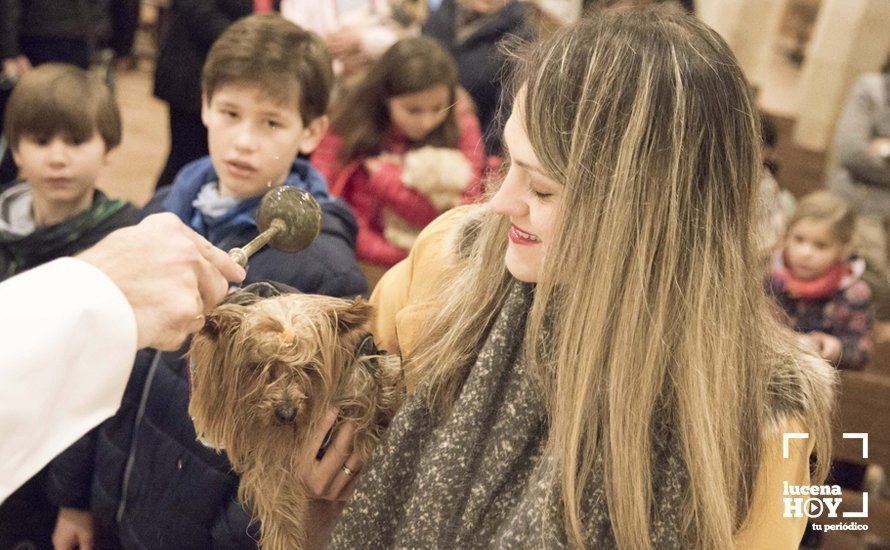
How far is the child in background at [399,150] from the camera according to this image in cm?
300

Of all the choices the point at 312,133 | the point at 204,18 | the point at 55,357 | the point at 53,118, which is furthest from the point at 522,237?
the point at 204,18

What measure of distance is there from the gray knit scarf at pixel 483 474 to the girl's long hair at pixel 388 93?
6.28ft

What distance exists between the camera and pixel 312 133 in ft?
6.50

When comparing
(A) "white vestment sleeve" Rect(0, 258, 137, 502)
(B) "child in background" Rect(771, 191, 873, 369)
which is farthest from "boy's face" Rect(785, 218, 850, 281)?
(A) "white vestment sleeve" Rect(0, 258, 137, 502)

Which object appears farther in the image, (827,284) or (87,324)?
(827,284)

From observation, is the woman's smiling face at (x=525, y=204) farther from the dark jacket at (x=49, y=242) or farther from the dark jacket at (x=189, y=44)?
the dark jacket at (x=189, y=44)

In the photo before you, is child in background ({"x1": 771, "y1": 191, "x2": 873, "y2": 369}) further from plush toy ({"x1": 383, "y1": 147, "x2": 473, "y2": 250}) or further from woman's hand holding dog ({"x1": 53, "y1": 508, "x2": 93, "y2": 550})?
woman's hand holding dog ({"x1": 53, "y1": 508, "x2": 93, "y2": 550})

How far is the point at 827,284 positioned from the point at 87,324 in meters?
2.84

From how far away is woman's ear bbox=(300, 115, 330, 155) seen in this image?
6.37ft

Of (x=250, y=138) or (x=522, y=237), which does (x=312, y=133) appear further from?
(x=522, y=237)

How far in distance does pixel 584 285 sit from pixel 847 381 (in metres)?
2.19

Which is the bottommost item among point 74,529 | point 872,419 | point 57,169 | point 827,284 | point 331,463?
point 872,419

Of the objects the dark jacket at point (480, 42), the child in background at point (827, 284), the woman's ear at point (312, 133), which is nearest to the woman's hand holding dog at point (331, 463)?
the woman's ear at point (312, 133)

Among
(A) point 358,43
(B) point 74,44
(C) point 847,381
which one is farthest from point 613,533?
(B) point 74,44
